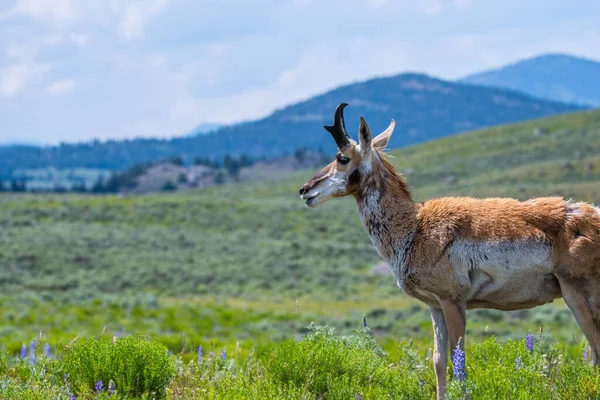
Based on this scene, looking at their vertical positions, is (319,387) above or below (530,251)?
below

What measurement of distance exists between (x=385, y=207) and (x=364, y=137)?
71 cm

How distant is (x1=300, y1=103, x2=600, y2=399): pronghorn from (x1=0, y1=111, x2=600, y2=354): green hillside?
1.23 m

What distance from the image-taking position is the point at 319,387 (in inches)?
237

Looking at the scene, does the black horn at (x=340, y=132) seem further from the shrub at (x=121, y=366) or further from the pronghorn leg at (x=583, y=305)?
the shrub at (x=121, y=366)

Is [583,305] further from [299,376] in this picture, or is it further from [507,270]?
[299,376]

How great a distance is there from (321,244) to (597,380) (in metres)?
53.9

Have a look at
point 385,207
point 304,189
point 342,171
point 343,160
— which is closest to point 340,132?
point 343,160

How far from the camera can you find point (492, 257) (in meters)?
6.38

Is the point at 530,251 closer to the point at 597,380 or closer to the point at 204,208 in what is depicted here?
the point at 597,380

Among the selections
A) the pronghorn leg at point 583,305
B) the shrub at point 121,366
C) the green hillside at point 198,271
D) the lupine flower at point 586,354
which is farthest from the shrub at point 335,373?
the green hillside at point 198,271

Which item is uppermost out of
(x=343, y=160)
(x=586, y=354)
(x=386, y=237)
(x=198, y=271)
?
(x=343, y=160)

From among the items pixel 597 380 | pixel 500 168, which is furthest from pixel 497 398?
pixel 500 168

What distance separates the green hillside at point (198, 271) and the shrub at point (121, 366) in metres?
1.66

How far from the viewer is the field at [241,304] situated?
20.1ft
